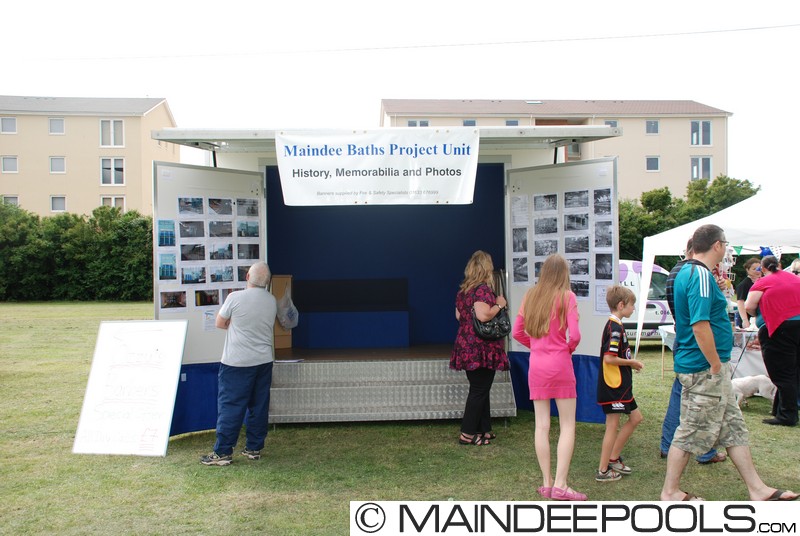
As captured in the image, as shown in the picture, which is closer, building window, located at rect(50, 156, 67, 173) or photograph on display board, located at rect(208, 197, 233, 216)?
photograph on display board, located at rect(208, 197, 233, 216)

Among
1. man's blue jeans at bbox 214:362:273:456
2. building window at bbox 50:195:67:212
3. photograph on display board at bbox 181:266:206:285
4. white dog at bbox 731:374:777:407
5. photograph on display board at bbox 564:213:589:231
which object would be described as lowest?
white dog at bbox 731:374:777:407

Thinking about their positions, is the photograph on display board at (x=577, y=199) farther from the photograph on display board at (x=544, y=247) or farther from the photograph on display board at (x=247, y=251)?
the photograph on display board at (x=247, y=251)

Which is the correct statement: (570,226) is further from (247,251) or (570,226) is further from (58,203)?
(58,203)

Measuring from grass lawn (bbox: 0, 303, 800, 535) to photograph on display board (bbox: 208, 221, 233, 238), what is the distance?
5.95ft

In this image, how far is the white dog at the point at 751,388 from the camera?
742 centimetres

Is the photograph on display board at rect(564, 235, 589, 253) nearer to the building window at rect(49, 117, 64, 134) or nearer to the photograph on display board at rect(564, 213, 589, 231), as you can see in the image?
the photograph on display board at rect(564, 213, 589, 231)

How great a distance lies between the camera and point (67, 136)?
130ft

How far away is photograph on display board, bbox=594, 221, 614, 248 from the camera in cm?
604

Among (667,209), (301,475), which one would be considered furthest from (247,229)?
(667,209)

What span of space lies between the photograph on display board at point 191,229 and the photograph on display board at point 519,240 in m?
2.82

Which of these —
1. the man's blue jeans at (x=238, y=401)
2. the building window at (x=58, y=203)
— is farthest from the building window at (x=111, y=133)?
the man's blue jeans at (x=238, y=401)

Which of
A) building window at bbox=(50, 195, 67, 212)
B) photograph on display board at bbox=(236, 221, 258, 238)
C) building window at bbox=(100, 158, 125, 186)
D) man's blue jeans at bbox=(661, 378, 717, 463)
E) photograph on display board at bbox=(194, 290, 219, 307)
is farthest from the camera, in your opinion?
building window at bbox=(100, 158, 125, 186)

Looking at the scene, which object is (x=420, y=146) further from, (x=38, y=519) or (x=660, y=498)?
(x=38, y=519)

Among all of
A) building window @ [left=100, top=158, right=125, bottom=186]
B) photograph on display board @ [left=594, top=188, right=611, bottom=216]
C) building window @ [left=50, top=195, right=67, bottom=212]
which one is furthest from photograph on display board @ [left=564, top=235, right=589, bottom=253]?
building window @ [left=50, top=195, right=67, bottom=212]
